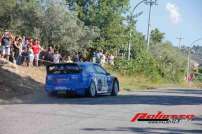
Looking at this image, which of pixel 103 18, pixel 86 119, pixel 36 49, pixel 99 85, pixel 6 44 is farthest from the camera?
pixel 103 18

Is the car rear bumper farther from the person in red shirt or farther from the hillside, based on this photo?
the person in red shirt

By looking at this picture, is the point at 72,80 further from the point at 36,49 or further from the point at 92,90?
the point at 36,49

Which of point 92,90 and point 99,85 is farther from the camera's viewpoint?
point 99,85

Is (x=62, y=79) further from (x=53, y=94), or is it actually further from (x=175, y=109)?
(x=175, y=109)

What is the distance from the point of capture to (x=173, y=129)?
13.5 meters

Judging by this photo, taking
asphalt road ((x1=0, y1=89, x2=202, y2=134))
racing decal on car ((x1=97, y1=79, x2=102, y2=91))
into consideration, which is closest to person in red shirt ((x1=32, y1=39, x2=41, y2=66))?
racing decal on car ((x1=97, y1=79, x2=102, y2=91))

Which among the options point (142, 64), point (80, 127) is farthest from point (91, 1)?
point (80, 127)

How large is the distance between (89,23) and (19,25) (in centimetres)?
827

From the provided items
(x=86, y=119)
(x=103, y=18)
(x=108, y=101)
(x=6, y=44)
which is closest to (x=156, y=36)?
(x=103, y=18)

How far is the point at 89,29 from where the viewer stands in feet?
158

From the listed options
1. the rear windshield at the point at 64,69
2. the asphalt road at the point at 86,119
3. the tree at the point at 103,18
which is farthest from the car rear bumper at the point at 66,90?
the tree at the point at 103,18

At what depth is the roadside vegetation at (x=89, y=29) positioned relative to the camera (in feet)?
138

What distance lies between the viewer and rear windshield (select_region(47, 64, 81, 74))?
984 inches

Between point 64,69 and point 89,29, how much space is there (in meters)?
23.3
